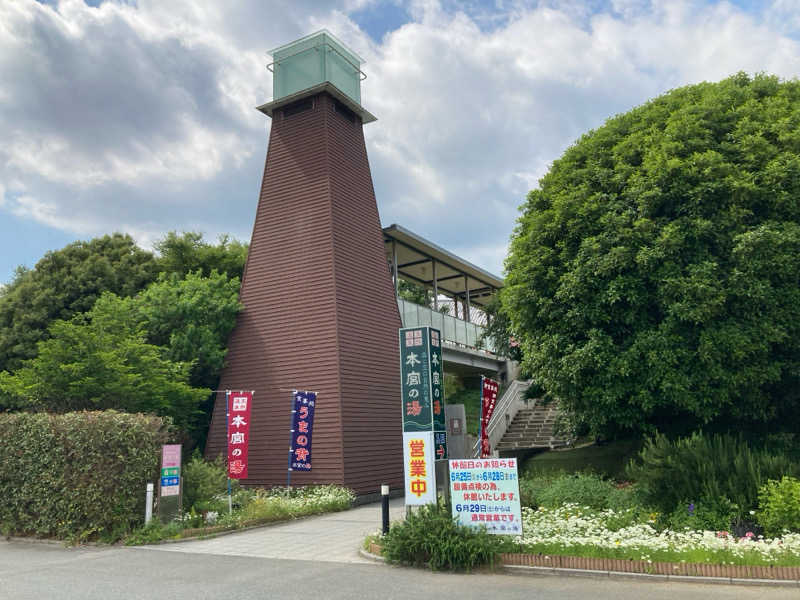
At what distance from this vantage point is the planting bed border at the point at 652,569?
6566 millimetres

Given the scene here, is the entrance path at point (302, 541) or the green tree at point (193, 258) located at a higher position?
the green tree at point (193, 258)

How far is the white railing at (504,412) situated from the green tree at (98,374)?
10.5m

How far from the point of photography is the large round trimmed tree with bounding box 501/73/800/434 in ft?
35.9

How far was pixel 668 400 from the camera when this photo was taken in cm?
1135

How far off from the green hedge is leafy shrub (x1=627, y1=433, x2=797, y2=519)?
365 inches

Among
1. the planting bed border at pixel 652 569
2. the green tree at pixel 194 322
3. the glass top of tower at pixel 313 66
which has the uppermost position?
the glass top of tower at pixel 313 66

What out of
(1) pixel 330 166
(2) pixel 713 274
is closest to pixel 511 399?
(1) pixel 330 166

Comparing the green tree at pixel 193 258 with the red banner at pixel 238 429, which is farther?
the green tree at pixel 193 258

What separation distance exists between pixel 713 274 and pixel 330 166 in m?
11.2

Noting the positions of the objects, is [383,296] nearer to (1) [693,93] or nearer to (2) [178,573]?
(1) [693,93]

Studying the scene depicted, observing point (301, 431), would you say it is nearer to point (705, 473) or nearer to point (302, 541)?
point (302, 541)

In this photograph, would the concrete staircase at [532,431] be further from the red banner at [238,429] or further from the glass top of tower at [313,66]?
the glass top of tower at [313,66]

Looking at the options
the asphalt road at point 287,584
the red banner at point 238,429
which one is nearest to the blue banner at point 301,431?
the red banner at point 238,429

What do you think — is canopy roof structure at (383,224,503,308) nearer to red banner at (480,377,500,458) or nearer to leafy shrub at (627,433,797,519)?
red banner at (480,377,500,458)
